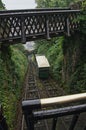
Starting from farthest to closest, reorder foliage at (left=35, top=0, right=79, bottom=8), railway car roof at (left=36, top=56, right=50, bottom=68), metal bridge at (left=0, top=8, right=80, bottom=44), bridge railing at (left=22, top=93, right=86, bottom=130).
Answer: foliage at (left=35, top=0, right=79, bottom=8)
railway car roof at (left=36, top=56, right=50, bottom=68)
metal bridge at (left=0, top=8, right=80, bottom=44)
bridge railing at (left=22, top=93, right=86, bottom=130)

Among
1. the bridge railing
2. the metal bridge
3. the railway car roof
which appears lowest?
the railway car roof

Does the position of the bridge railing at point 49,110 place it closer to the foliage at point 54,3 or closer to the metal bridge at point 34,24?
the metal bridge at point 34,24

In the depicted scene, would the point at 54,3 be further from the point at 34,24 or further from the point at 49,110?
the point at 49,110

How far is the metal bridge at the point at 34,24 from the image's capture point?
1564 cm

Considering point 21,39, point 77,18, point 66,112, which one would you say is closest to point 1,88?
point 21,39

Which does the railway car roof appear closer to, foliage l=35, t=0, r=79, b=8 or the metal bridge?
the metal bridge

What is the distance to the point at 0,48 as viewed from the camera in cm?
2062

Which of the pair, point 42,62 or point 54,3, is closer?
point 42,62

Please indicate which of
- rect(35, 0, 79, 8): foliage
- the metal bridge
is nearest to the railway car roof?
the metal bridge

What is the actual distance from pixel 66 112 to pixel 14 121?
45.0 ft

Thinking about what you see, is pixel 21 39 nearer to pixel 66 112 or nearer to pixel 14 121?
pixel 14 121

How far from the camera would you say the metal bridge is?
1564cm

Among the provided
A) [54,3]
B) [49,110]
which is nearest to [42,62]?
[54,3]

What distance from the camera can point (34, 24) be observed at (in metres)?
17.0
